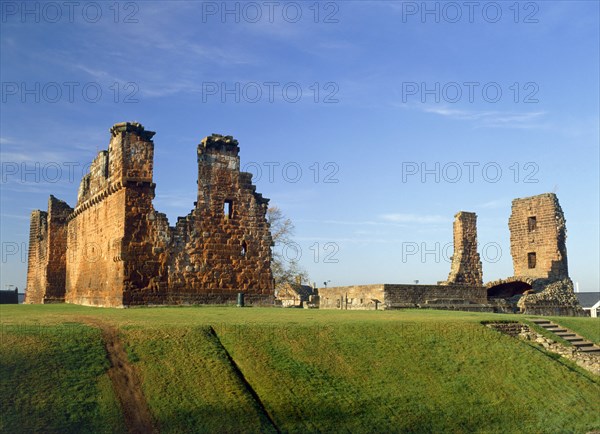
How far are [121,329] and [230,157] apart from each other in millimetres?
12543

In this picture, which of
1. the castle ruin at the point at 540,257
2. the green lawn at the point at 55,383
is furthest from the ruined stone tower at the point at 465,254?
the green lawn at the point at 55,383

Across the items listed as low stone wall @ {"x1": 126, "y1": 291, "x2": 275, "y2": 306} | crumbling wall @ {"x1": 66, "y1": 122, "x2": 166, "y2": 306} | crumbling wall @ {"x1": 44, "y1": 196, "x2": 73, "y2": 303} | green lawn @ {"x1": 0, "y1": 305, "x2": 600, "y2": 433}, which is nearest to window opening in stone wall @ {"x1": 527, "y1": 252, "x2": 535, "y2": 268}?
low stone wall @ {"x1": 126, "y1": 291, "x2": 275, "y2": 306}

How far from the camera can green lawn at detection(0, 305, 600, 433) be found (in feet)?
33.9

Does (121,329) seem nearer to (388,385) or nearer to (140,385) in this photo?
(140,385)

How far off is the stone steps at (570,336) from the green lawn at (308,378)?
84.1 inches

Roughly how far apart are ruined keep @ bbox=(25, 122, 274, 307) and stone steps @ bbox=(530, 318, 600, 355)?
1057 cm

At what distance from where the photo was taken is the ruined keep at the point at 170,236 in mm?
22172

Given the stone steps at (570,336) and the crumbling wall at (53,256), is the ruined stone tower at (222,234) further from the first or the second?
the crumbling wall at (53,256)

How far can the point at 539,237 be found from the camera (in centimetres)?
3497

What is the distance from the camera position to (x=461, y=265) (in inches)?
1250

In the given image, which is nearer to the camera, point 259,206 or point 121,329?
point 121,329

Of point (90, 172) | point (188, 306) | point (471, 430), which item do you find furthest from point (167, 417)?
point (90, 172)

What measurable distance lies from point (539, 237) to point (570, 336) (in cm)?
1800

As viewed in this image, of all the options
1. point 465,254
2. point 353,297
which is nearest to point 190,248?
point 353,297
